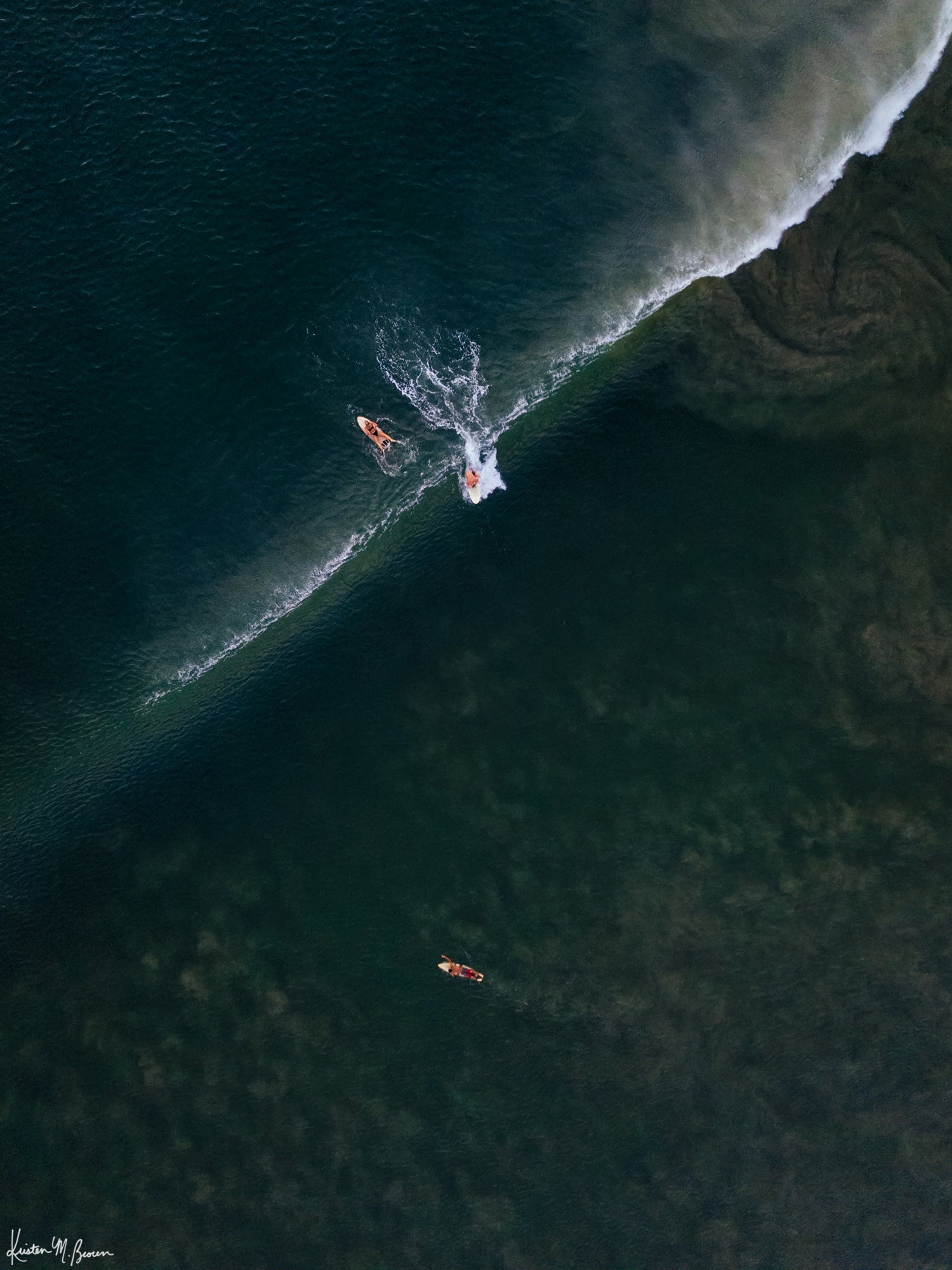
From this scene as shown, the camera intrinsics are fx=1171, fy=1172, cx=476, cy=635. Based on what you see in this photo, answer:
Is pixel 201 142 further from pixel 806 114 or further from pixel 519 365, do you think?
pixel 806 114

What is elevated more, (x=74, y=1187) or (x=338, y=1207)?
(x=74, y=1187)

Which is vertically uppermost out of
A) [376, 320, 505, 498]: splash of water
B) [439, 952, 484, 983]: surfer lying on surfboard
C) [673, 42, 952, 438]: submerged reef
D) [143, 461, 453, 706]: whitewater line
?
[376, 320, 505, 498]: splash of water

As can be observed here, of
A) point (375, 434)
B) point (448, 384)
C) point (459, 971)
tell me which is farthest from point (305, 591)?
point (459, 971)

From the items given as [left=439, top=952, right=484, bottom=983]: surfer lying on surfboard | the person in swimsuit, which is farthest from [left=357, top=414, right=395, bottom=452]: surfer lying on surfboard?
[left=439, top=952, right=484, bottom=983]: surfer lying on surfboard

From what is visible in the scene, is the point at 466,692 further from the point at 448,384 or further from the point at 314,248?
the point at 314,248

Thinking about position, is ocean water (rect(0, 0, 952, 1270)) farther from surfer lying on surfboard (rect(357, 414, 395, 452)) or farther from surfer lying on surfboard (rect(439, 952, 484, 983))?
surfer lying on surfboard (rect(357, 414, 395, 452))

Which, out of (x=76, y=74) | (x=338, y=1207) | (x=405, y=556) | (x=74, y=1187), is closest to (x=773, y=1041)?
(x=338, y=1207)
